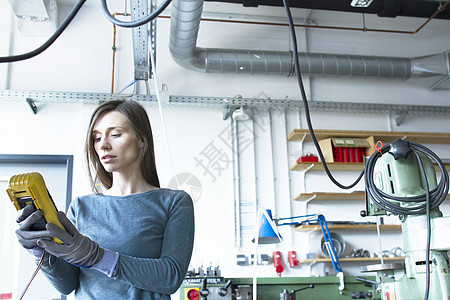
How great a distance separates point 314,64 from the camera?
14.0 ft

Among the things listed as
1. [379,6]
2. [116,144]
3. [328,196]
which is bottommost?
[116,144]

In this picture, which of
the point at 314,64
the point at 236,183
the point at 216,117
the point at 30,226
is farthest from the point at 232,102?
the point at 30,226

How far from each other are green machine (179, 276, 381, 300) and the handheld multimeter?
6.65ft

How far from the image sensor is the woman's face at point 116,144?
3.90ft

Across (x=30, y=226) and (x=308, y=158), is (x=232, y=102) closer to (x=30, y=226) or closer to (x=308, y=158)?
(x=308, y=158)

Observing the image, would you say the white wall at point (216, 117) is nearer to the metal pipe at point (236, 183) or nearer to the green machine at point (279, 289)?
the metal pipe at point (236, 183)

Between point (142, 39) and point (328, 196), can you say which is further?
point (328, 196)

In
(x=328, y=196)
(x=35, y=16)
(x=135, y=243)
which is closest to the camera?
(x=135, y=243)

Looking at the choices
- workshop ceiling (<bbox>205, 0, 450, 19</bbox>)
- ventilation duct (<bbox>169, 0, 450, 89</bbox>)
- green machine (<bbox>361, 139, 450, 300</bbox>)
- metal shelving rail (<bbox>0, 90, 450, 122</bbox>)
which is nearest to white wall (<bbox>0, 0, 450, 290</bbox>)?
metal shelving rail (<bbox>0, 90, 450, 122</bbox>)

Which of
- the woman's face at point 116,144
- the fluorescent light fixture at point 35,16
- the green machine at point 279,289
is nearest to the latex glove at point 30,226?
the woman's face at point 116,144

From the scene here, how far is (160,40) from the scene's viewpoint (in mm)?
4480

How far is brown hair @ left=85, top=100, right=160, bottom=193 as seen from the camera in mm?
1242

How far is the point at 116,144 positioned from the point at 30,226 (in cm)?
32

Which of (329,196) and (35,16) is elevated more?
(35,16)
